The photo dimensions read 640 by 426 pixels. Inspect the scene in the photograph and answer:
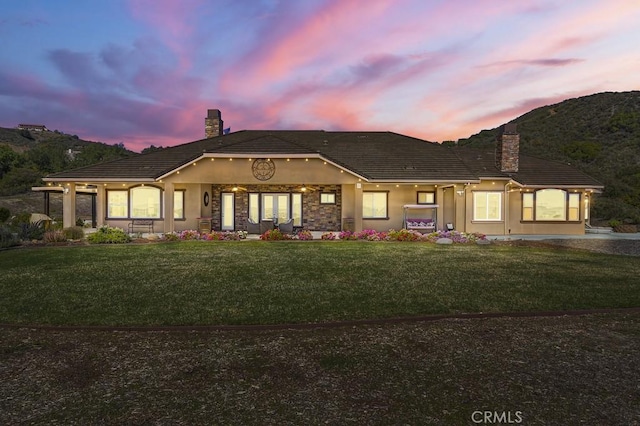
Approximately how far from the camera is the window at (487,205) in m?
19.9

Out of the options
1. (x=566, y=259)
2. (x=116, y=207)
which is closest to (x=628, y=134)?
(x=566, y=259)

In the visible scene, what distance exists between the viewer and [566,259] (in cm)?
1173

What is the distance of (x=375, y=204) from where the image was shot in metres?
20.2

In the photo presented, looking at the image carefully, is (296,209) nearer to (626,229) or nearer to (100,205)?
(100,205)

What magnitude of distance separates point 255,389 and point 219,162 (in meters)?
15.5

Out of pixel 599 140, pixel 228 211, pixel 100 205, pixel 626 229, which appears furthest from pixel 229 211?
pixel 599 140

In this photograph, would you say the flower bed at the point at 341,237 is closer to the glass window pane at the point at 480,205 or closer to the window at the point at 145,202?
the glass window pane at the point at 480,205

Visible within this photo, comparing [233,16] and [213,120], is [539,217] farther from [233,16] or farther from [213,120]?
[213,120]

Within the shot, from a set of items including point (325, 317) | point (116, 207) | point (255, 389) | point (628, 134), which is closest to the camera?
point (255, 389)

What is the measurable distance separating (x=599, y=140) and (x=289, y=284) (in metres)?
52.5

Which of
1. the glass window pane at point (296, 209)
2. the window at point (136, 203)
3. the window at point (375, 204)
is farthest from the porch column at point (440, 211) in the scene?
the window at point (136, 203)

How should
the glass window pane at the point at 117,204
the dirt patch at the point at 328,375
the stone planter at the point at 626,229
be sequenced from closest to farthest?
1. the dirt patch at the point at 328,375
2. the glass window pane at the point at 117,204
3. the stone planter at the point at 626,229

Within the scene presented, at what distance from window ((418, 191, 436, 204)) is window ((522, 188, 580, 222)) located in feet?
15.7

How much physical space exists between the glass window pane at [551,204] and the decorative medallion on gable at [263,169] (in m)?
14.2
